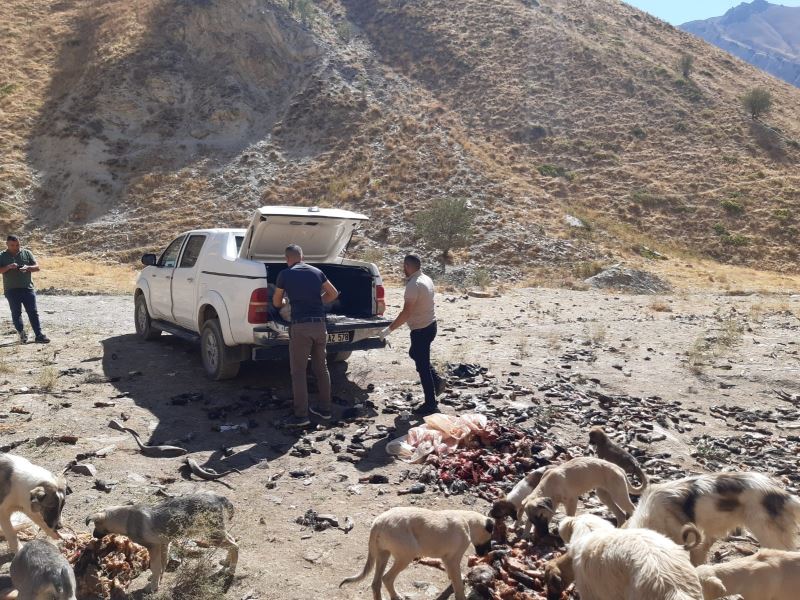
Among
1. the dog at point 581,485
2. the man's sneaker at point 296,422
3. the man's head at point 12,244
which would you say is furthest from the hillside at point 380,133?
the dog at point 581,485

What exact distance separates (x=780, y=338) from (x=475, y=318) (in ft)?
20.8

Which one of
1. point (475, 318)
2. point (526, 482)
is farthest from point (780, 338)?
point (526, 482)

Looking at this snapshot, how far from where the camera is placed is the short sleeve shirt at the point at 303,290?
281 inches

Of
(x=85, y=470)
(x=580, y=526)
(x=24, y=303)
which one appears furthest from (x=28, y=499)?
(x=24, y=303)

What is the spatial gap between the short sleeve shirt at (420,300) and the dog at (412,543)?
3.69 m

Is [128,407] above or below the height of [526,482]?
below

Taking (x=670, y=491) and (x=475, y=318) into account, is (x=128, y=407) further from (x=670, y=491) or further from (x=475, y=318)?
(x=475, y=318)

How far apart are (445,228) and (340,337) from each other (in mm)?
21187

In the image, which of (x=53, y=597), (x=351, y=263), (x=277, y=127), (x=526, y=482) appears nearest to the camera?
(x=53, y=597)

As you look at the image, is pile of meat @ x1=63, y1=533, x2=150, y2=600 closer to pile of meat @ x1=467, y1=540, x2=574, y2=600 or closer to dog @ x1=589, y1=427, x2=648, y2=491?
pile of meat @ x1=467, y1=540, x2=574, y2=600

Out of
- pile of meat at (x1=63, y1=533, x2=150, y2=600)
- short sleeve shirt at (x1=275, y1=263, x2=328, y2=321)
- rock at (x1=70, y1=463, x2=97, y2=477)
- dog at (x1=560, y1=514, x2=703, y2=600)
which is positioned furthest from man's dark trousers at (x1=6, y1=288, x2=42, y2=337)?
dog at (x1=560, y1=514, x2=703, y2=600)

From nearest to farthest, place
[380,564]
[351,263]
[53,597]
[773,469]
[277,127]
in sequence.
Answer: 1. [53,597]
2. [380,564]
3. [773,469]
4. [351,263]
5. [277,127]

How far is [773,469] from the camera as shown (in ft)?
20.2

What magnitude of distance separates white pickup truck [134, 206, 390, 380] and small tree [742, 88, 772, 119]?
4585 centimetres
